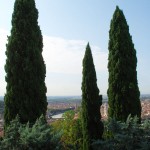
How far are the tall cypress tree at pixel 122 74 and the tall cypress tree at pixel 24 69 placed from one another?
5.62 meters

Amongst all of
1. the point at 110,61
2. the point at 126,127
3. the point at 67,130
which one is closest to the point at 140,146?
the point at 126,127

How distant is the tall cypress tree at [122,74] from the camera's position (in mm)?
18844

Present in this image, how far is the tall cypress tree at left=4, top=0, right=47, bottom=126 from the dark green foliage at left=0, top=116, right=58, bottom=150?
9.67ft

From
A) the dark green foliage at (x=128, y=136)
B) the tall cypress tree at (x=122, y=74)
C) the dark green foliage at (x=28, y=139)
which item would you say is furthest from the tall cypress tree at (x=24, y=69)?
the tall cypress tree at (x=122, y=74)

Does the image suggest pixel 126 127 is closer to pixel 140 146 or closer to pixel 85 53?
pixel 140 146

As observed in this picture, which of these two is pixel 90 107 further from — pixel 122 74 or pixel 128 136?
pixel 128 136

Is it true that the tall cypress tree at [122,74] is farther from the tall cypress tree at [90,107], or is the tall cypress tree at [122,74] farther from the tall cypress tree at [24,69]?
the tall cypress tree at [24,69]

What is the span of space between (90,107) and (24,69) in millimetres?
6703

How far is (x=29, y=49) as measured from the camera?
14.9 meters

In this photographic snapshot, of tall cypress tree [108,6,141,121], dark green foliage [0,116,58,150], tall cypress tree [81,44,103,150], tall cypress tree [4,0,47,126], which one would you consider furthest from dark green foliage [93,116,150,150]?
tall cypress tree [81,44,103,150]

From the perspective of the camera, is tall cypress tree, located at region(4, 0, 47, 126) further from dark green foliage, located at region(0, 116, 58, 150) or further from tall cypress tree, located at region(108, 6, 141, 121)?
tall cypress tree, located at region(108, 6, 141, 121)

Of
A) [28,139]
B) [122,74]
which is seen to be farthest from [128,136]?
[122,74]

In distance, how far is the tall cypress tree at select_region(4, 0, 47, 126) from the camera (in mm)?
14281

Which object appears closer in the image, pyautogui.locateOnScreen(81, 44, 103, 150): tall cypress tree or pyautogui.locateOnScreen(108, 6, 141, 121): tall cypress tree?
pyautogui.locateOnScreen(108, 6, 141, 121): tall cypress tree
